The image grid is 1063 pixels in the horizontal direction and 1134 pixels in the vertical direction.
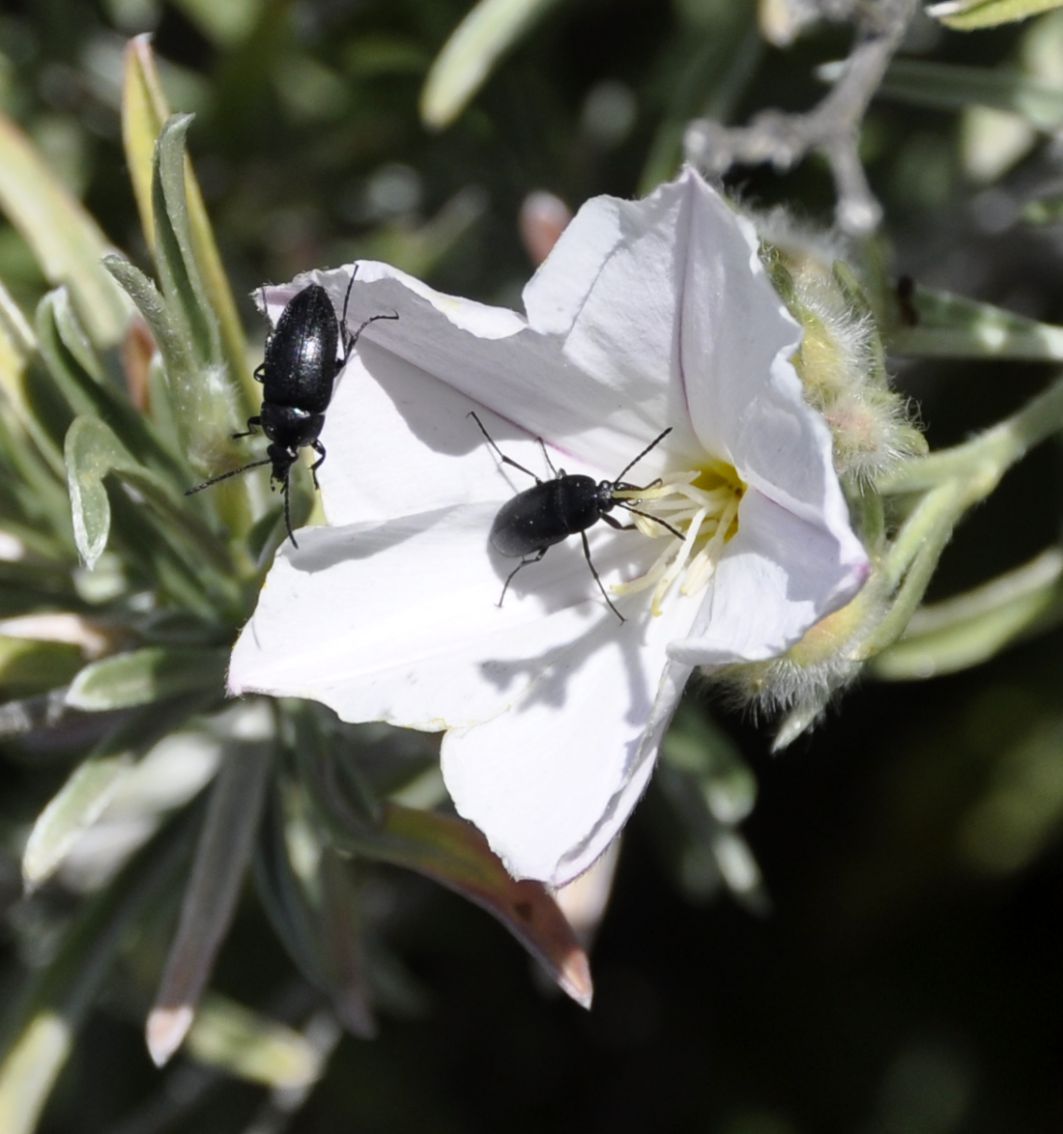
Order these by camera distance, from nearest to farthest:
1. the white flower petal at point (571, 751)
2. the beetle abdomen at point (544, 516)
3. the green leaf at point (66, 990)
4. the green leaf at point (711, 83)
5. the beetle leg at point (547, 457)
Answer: the white flower petal at point (571, 751) < the beetle abdomen at point (544, 516) < the beetle leg at point (547, 457) < the green leaf at point (66, 990) < the green leaf at point (711, 83)

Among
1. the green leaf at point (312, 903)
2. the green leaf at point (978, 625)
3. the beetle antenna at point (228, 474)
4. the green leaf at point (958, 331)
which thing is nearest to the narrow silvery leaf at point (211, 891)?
the green leaf at point (312, 903)

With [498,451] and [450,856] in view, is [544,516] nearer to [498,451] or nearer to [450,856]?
[498,451]

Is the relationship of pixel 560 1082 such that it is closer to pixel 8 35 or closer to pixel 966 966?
pixel 966 966

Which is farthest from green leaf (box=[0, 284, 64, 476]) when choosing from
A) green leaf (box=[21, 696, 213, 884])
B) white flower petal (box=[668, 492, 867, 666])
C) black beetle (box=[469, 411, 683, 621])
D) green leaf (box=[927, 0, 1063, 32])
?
green leaf (box=[927, 0, 1063, 32])

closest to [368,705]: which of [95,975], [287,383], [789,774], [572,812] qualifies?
[572,812]

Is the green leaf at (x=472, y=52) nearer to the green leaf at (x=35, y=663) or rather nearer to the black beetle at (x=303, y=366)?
the black beetle at (x=303, y=366)
